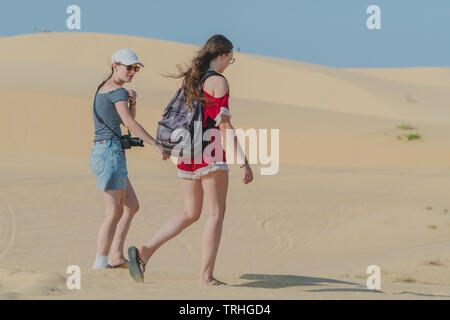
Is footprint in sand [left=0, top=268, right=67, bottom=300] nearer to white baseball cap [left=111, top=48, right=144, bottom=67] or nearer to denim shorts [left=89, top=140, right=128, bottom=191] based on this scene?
denim shorts [left=89, top=140, right=128, bottom=191]

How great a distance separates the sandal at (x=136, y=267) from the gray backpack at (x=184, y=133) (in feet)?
2.78

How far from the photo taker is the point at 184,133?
5781mm

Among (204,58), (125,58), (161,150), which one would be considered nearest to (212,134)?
(161,150)

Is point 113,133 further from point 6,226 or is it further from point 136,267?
point 6,226

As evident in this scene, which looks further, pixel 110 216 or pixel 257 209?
pixel 257 209

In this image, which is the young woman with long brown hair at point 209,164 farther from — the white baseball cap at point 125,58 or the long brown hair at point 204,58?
the white baseball cap at point 125,58

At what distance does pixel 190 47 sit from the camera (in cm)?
5816

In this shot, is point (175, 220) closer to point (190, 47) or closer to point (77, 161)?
point (77, 161)

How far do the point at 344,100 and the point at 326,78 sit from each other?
17.2 ft

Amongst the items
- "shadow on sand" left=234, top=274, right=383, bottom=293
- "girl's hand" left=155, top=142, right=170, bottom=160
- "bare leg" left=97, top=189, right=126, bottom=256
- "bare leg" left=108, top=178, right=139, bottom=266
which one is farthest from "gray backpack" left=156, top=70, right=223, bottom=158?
"shadow on sand" left=234, top=274, right=383, bottom=293

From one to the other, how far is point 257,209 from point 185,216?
6.96 metres

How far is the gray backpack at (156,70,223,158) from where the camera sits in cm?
578
